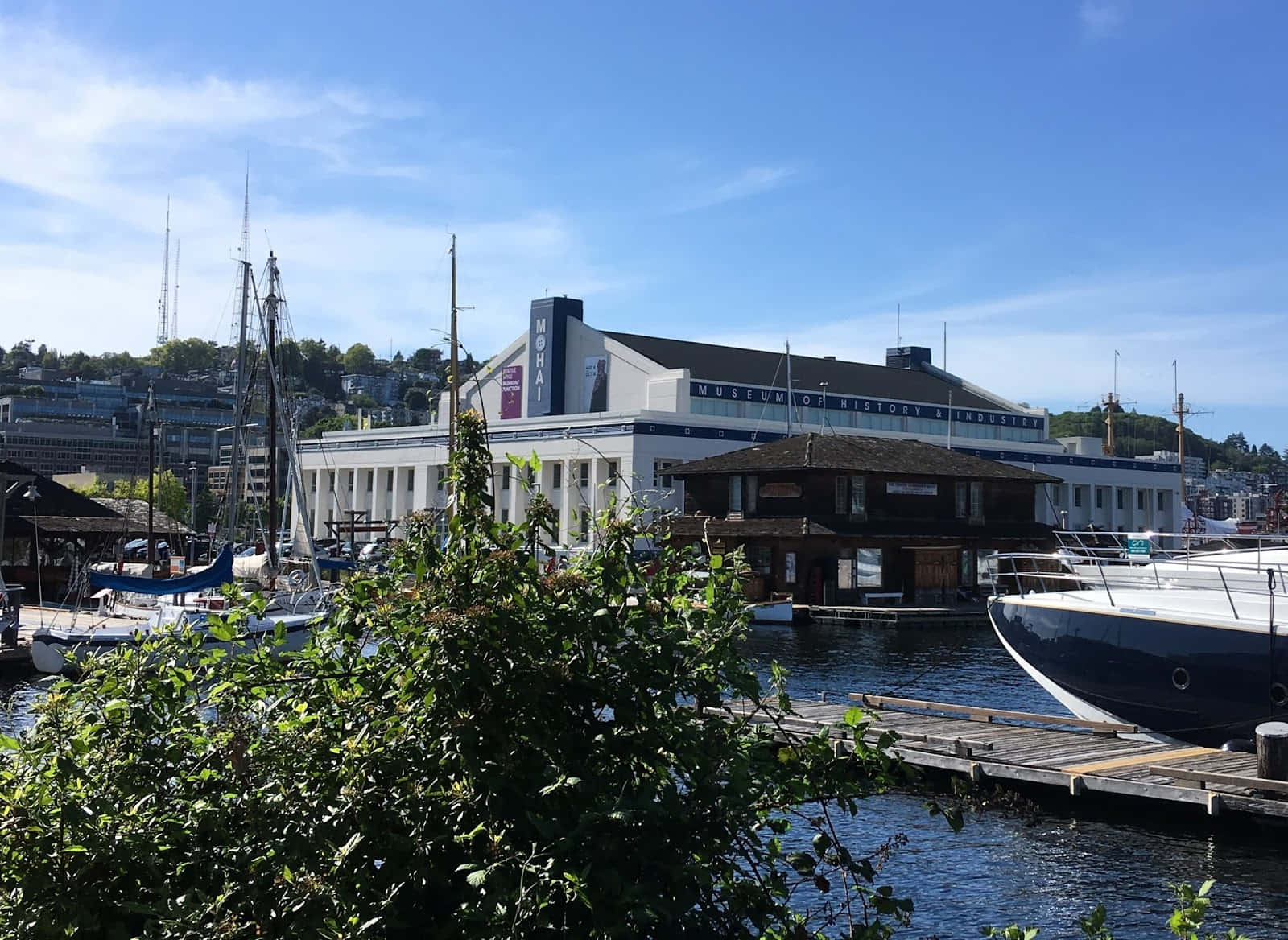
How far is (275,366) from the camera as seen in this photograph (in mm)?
51375

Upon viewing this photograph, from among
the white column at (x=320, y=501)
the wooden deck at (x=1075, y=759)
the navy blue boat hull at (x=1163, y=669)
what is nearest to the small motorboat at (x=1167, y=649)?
the navy blue boat hull at (x=1163, y=669)

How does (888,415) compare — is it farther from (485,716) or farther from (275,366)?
(485,716)

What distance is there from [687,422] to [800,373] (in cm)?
2512

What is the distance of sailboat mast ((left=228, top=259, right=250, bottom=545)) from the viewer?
52.2m

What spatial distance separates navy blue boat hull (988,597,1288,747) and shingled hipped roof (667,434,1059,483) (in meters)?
39.2

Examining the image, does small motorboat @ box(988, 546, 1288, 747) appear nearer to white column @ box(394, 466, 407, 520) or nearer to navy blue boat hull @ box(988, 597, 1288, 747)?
navy blue boat hull @ box(988, 597, 1288, 747)

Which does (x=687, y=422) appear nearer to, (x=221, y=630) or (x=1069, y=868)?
(x=1069, y=868)

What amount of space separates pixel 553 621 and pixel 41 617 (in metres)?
46.6

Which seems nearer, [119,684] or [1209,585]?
[119,684]

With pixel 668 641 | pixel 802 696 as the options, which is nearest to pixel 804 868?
pixel 668 641

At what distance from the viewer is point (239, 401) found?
52.3 m

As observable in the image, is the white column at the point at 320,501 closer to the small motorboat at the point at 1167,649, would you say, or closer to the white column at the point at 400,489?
the white column at the point at 400,489

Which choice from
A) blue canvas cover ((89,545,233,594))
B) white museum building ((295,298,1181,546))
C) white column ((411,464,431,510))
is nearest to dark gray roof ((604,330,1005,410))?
white museum building ((295,298,1181,546))

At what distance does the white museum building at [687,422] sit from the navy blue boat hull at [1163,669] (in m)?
59.8
